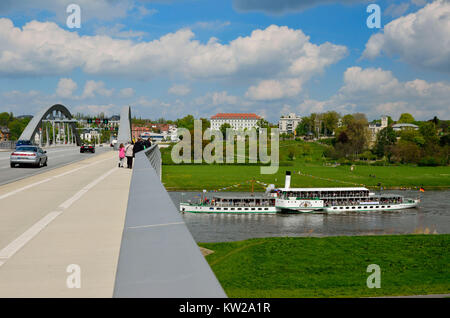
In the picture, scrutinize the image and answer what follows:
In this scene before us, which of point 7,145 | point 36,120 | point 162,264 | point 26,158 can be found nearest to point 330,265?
point 26,158

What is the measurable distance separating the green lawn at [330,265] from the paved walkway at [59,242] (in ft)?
65.2

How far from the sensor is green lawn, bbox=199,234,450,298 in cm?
3178

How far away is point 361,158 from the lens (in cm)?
16725

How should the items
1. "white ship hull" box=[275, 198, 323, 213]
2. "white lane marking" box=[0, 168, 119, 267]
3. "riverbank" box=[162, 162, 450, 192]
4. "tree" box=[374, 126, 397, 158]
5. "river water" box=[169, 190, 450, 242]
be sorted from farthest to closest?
"tree" box=[374, 126, 397, 158] → "riverbank" box=[162, 162, 450, 192] → "white ship hull" box=[275, 198, 323, 213] → "river water" box=[169, 190, 450, 242] → "white lane marking" box=[0, 168, 119, 267]

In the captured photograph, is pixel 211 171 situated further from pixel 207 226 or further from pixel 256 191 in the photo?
pixel 207 226

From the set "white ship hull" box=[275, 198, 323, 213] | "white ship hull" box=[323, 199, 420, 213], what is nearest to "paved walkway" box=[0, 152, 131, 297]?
"white ship hull" box=[275, 198, 323, 213]

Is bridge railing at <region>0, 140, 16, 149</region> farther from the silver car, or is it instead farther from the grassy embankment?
the silver car

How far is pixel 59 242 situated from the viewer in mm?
7562

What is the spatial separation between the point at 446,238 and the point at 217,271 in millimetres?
24641

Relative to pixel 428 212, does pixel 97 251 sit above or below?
above

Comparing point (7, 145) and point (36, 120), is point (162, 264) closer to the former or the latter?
point (7, 145)

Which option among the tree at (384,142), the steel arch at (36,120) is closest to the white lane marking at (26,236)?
the steel arch at (36,120)

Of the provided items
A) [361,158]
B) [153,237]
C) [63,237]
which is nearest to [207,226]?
[63,237]

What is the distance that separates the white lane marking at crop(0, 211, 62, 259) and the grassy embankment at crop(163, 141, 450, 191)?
8198cm
